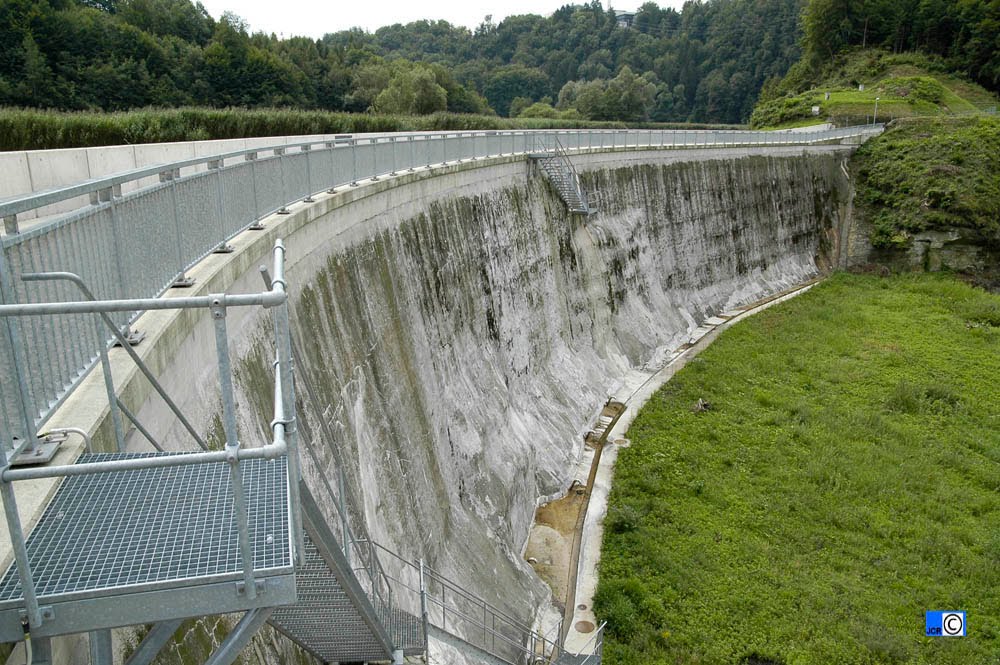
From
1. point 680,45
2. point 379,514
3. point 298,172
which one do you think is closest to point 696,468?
point 379,514

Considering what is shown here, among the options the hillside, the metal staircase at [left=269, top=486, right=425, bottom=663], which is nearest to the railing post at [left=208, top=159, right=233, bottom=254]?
the metal staircase at [left=269, top=486, right=425, bottom=663]

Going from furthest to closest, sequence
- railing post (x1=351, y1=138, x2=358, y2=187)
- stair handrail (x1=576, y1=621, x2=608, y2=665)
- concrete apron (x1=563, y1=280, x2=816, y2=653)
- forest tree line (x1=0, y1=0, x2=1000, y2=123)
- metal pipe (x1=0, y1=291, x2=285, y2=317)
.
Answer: forest tree line (x1=0, y1=0, x2=1000, y2=123) → railing post (x1=351, y1=138, x2=358, y2=187) → concrete apron (x1=563, y1=280, x2=816, y2=653) → stair handrail (x1=576, y1=621, x2=608, y2=665) → metal pipe (x1=0, y1=291, x2=285, y2=317)

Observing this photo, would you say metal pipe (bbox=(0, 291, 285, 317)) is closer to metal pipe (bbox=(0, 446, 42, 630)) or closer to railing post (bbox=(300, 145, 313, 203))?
metal pipe (bbox=(0, 446, 42, 630))

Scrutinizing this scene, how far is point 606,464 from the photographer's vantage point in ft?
59.2

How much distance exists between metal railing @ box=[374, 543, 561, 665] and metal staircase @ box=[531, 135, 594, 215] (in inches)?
572

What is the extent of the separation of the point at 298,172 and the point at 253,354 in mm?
3800

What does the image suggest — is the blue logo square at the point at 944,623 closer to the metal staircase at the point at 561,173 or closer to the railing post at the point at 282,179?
the railing post at the point at 282,179

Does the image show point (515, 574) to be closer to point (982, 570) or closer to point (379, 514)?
point (379, 514)

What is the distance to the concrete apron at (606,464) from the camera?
12773 mm

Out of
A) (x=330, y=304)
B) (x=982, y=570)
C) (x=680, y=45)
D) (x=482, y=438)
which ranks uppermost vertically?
(x=680, y=45)

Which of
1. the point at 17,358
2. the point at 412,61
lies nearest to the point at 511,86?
the point at 412,61

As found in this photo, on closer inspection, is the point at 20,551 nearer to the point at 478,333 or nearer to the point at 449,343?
the point at 449,343

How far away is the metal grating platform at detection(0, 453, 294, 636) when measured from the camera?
3021 millimetres

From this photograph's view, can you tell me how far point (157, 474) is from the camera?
3875 mm
